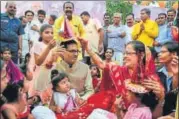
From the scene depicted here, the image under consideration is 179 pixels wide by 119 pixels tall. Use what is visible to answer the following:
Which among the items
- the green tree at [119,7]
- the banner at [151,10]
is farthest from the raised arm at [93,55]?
the banner at [151,10]

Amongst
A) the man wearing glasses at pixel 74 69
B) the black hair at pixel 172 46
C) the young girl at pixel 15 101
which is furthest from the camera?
the man wearing glasses at pixel 74 69

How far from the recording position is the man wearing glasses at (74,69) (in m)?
2.80

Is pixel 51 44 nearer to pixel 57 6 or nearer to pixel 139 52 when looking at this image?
pixel 57 6

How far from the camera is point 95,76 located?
2.88 m

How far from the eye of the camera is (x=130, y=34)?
2.87 metres

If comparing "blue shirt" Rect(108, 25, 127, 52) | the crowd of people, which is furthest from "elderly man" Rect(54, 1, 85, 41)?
"blue shirt" Rect(108, 25, 127, 52)

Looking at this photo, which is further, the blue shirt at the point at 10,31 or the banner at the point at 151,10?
the banner at the point at 151,10

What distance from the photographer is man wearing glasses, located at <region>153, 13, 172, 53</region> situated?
2778 mm

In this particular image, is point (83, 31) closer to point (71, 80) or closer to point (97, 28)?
point (97, 28)

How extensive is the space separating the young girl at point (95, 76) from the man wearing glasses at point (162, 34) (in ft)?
1.14

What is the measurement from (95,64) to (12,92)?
496 millimetres

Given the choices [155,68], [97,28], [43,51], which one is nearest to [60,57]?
[43,51]

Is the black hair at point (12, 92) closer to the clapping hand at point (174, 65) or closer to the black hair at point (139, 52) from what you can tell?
the black hair at point (139, 52)

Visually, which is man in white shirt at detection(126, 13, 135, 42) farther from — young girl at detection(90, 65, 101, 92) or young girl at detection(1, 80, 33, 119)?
young girl at detection(1, 80, 33, 119)
